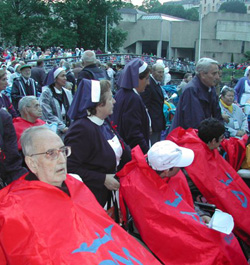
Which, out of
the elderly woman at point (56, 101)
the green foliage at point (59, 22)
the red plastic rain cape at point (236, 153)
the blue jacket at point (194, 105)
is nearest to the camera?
the red plastic rain cape at point (236, 153)

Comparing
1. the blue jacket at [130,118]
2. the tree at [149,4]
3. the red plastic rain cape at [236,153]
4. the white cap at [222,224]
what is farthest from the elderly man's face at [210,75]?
the tree at [149,4]

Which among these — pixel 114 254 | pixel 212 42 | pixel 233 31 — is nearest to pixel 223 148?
pixel 114 254

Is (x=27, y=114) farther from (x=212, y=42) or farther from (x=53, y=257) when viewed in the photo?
(x=212, y=42)

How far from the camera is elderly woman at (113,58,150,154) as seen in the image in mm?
3438

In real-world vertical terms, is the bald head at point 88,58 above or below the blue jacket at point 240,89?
above

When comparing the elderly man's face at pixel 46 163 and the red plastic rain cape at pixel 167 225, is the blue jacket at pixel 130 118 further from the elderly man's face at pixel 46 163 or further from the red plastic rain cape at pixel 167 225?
the elderly man's face at pixel 46 163

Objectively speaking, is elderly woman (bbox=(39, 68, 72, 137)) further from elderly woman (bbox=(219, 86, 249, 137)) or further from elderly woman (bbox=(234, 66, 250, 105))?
elderly woman (bbox=(234, 66, 250, 105))

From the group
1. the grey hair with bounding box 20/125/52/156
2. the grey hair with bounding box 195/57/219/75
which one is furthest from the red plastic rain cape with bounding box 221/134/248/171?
the grey hair with bounding box 20/125/52/156

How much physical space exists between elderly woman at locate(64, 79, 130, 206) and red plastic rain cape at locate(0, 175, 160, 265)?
21.2 inches

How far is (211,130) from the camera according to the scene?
10.7 feet

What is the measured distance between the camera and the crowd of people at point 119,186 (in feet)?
6.04

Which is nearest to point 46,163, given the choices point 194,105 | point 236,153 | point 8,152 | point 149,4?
point 8,152

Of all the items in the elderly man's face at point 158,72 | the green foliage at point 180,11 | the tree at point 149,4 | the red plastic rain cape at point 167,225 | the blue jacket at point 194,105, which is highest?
the tree at point 149,4

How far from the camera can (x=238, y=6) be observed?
7638 cm
